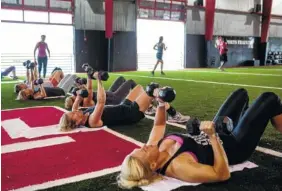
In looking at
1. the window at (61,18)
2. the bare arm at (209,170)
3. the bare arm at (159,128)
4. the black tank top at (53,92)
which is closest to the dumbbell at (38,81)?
the black tank top at (53,92)

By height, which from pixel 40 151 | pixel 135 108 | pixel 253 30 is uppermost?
pixel 253 30

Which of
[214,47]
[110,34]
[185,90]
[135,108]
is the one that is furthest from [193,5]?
[135,108]

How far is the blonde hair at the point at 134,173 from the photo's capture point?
189 cm

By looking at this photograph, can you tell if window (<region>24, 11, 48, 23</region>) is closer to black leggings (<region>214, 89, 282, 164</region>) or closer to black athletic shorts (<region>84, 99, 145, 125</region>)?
black athletic shorts (<region>84, 99, 145, 125</region>)

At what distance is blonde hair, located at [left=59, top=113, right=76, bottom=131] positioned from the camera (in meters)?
3.60

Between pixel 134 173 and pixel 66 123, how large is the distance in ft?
6.28

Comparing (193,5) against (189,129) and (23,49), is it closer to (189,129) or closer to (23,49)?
(23,49)

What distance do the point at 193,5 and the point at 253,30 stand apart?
498cm

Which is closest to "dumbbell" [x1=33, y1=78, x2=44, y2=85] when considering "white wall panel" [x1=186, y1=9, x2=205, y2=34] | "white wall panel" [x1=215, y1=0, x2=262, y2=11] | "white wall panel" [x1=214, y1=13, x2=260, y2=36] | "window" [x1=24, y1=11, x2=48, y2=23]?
"window" [x1=24, y1=11, x2=48, y2=23]

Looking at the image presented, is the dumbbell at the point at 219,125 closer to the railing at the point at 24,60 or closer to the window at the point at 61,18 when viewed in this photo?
the window at the point at 61,18

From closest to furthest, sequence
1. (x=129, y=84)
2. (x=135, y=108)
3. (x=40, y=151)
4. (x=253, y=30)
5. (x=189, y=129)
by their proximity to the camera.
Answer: (x=189, y=129) < (x=40, y=151) < (x=135, y=108) < (x=129, y=84) < (x=253, y=30)

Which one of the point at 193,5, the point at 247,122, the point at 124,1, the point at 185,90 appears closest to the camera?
the point at 247,122

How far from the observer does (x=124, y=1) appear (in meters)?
14.5

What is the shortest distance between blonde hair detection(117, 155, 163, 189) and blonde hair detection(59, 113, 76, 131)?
1.76 meters
